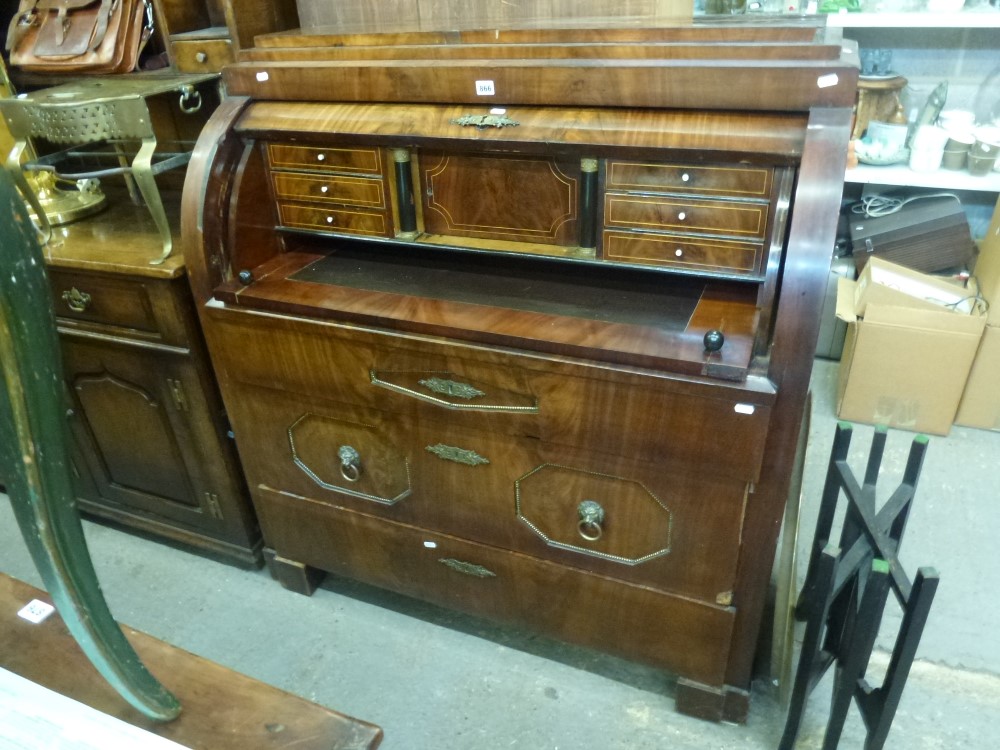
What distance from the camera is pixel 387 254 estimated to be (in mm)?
1475

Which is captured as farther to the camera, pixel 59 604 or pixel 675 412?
pixel 675 412

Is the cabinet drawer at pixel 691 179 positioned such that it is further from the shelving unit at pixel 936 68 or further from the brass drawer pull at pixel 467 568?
the shelving unit at pixel 936 68

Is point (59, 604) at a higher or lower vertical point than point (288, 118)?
lower

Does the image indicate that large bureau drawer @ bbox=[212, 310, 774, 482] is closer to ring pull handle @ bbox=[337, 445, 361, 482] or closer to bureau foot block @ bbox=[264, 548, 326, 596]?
ring pull handle @ bbox=[337, 445, 361, 482]

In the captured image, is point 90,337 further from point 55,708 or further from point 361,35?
point 55,708

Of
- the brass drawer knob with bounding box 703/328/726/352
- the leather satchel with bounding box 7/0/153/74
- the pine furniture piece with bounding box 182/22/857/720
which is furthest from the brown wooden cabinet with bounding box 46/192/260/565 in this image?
the brass drawer knob with bounding box 703/328/726/352

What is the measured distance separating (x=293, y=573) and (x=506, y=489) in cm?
70

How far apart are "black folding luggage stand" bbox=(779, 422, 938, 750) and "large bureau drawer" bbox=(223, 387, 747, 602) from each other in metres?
0.16

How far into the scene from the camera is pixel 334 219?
136cm

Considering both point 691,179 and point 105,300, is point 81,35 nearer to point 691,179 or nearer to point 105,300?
point 105,300

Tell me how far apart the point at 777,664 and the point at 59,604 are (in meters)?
1.38

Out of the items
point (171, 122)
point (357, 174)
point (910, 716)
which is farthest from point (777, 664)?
point (171, 122)

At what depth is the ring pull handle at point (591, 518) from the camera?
127 centimetres

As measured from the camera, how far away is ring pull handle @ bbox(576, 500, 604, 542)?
50.0 inches
